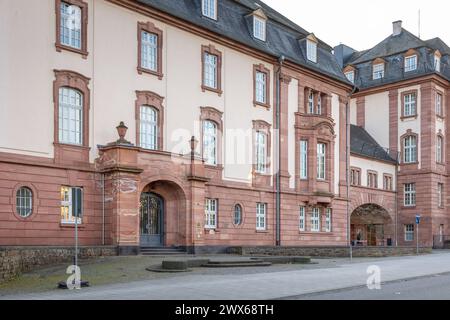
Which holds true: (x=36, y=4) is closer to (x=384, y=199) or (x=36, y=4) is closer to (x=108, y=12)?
(x=108, y=12)

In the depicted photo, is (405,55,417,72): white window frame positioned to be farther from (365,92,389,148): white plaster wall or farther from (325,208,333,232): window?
(325,208,333,232): window

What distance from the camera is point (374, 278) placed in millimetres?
18812

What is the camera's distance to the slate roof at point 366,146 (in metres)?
48.9

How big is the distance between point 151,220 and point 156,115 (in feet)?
15.1

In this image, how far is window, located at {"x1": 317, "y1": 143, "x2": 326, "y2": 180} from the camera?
37.3 m

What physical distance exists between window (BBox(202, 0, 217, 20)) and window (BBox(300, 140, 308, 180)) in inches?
370

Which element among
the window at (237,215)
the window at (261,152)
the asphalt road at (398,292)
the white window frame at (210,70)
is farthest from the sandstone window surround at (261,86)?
the asphalt road at (398,292)

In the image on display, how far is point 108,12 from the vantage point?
84.2ft

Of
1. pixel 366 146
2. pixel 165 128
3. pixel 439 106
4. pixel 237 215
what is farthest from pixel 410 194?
pixel 165 128

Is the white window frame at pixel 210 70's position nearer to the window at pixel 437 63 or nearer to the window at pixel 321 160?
the window at pixel 321 160

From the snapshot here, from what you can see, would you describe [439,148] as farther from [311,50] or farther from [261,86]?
[261,86]
